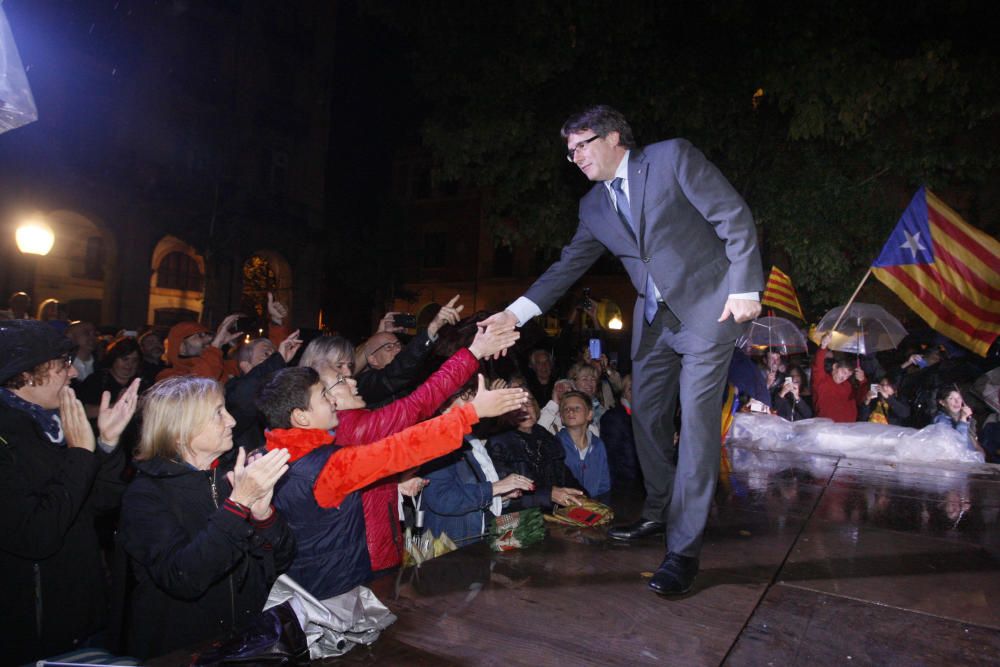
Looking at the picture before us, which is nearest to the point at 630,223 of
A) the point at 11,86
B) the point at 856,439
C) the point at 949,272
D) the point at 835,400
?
the point at 11,86

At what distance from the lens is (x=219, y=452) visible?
2758 millimetres

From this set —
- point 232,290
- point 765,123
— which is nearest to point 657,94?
point 765,123

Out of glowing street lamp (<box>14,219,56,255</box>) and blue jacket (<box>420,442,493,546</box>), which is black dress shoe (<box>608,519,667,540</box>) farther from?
glowing street lamp (<box>14,219,56,255</box>)

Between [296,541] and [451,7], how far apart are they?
8.53 metres

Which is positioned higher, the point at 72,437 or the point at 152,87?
the point at 152,87

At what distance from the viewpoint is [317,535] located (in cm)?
264

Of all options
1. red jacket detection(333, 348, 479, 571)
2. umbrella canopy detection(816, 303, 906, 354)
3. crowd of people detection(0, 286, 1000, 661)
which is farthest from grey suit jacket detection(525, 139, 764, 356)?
umbrella canopy detection(816, 303, 906, 354)

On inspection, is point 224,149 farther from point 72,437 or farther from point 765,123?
point 72,437

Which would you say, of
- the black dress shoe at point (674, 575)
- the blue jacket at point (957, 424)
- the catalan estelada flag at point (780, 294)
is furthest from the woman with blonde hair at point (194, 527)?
the catalan estelada flag at point (780, 294)

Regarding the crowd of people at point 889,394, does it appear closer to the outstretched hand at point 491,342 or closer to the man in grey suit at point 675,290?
the man in grey suit at point 675,290

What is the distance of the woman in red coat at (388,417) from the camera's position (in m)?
3.28

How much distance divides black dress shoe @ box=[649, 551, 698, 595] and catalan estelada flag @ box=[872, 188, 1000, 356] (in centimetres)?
691

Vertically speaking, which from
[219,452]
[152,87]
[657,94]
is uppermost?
[152,87]

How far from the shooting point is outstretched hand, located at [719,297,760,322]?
8.61 feet
